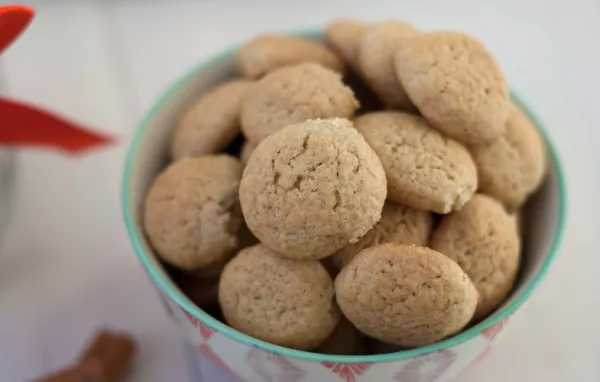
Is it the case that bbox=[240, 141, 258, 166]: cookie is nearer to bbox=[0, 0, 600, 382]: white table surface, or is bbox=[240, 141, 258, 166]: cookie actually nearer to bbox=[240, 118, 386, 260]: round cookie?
bbox=[240, 118, 386, 260]: round cookie

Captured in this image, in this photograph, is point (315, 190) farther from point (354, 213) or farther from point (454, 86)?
point (454, 86)

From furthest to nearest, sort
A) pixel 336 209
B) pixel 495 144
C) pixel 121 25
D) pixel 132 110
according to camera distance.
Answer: pixel 121 25 → pixel 132 110 → pixel 495 144 → pixel 336 209

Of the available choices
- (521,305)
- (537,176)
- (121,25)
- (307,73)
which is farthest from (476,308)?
(121,25)

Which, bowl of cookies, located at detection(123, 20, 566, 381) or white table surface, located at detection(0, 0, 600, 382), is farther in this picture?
white table surface, located at detection(0, 0, 600, 382)

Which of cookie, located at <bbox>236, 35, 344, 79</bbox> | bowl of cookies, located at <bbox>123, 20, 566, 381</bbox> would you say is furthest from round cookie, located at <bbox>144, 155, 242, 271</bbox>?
cookie, located at <bbox>236, 35, 344, 79</bbox>

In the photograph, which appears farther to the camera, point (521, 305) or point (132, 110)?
point (132, 110)

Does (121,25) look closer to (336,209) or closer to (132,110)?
(132,110)
